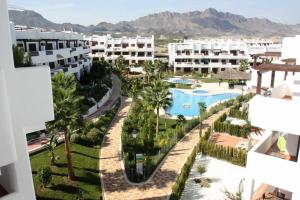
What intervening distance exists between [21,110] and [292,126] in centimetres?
950

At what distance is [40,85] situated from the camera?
19.2 ft

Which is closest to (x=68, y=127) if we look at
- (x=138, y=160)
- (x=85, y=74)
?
(x=138, y=160)

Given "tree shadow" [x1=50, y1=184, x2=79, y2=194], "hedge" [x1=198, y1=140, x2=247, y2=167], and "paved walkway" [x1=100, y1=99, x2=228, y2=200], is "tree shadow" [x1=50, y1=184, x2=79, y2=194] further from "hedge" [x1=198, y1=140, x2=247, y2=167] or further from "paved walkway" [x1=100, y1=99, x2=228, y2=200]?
"hedge" [x1=198, y1=140, x2=247, y2=167]

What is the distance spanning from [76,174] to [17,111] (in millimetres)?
18432

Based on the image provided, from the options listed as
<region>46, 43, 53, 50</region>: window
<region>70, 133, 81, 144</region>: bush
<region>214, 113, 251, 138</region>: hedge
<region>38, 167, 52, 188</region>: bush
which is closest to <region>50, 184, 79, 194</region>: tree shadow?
<region>38, 167, 52, 188</region>: bush

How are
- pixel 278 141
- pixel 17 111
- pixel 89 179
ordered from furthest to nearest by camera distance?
pixel 89 179, pixel 278 141, pixel 17 111

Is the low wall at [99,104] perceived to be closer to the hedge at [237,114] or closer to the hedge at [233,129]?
the hedge at [233,129]

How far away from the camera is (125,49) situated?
84438 mm

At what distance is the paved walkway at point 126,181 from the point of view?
70.2 ft

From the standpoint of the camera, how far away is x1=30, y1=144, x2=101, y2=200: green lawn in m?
20.4

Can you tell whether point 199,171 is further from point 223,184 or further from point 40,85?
point 40,85

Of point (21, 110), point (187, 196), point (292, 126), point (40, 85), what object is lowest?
point (187, 196)

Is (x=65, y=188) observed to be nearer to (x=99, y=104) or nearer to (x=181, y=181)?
(x=181, y=181)

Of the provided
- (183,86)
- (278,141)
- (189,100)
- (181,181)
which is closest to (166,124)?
(189,100)
